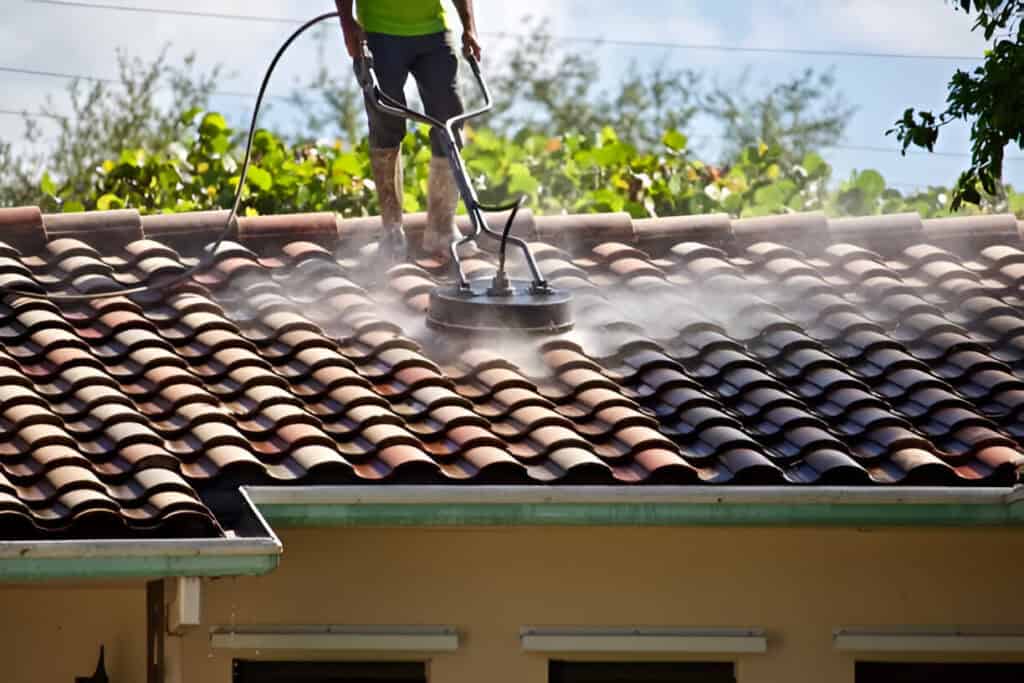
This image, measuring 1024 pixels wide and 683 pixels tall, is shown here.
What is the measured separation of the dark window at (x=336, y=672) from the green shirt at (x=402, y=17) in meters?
3.17

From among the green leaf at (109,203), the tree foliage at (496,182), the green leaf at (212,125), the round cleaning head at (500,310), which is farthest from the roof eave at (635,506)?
the green leaf at (212,125)

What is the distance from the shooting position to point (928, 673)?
29.0ft

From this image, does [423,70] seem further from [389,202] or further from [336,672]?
[336,672]

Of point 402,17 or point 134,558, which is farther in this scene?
point 402,17

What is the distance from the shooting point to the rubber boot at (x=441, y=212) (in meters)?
10.5

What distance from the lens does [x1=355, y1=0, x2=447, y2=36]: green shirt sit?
1028cm

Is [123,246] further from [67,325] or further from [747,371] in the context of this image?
[747,371]

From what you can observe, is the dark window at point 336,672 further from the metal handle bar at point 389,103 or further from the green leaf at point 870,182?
the green leaf at point 870,182

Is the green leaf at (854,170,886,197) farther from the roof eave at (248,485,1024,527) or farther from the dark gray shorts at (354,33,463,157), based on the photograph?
the roof eave at (248,485,1024,527)

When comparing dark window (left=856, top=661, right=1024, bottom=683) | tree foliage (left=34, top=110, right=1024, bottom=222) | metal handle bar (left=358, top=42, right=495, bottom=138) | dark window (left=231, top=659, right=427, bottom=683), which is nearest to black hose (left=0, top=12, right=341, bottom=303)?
metal handle bar (left=358, top=42, right=495, bottom=138)

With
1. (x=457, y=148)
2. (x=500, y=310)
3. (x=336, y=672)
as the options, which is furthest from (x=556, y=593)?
(x=457, y=148)

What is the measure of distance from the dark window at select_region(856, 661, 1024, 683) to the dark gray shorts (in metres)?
3.20

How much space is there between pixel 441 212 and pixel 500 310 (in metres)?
1.44

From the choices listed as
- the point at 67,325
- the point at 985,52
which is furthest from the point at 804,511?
the point at 67,325
